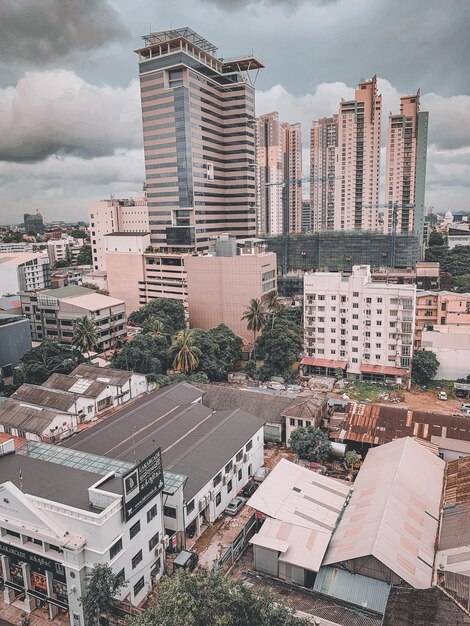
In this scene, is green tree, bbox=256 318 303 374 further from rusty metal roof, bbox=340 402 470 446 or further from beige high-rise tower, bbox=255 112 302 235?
beige high-rise tower, bbox=255 112 302 235

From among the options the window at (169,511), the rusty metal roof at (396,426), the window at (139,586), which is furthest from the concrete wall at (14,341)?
the rusty metal roof at (396,426)

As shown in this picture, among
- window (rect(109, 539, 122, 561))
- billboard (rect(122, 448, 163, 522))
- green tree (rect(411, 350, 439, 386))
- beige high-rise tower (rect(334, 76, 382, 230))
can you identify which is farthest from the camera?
beige high-rise tower (rect(334, 76, 382, 230))

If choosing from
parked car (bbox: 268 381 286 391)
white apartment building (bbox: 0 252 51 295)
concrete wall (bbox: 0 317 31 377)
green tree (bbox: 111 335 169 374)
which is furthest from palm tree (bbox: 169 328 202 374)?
white apartment building (bbox: 0 252 51 295)

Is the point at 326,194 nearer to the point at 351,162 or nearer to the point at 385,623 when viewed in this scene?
the point at 351,162

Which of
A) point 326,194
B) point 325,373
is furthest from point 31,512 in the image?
point 326,194

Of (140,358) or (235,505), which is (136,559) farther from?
(140,358)

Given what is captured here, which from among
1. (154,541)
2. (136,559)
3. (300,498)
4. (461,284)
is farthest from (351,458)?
(461,284)
